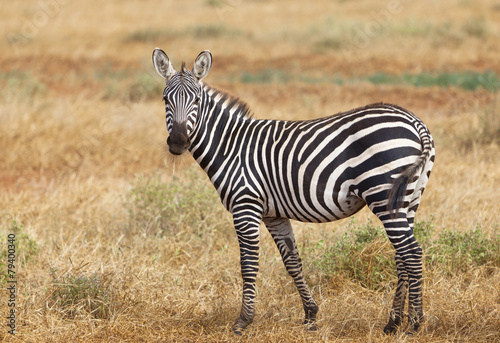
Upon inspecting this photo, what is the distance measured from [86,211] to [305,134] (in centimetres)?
355

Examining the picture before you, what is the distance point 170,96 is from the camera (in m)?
4.43

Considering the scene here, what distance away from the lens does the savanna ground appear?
473 cm

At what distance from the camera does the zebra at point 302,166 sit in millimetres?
4148

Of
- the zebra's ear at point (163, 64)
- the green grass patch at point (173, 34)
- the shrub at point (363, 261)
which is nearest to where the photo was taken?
the zebra's ear at point (163, 64)

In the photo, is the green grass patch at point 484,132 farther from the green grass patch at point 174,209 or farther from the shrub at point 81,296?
the shrub at point 81,296

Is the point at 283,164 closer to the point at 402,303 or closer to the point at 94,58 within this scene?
the point at 402,303

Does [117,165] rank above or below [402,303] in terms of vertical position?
above

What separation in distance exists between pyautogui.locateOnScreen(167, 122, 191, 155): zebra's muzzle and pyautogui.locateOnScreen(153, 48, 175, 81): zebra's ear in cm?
52

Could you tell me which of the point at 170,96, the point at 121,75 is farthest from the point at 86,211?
the point at 121,75

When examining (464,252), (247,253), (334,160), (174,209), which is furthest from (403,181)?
(174,209)

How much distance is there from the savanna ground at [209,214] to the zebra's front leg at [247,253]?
113mm

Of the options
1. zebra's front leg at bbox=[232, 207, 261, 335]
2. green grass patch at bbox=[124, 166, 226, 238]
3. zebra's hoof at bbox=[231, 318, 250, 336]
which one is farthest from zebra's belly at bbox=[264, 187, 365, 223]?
green grass patch at bbox=[124, 166, 226, 238]

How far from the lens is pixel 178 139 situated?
4.30m

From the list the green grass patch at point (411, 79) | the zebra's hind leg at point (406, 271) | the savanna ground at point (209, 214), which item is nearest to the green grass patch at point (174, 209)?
the savanna ground at point (209, 214)
